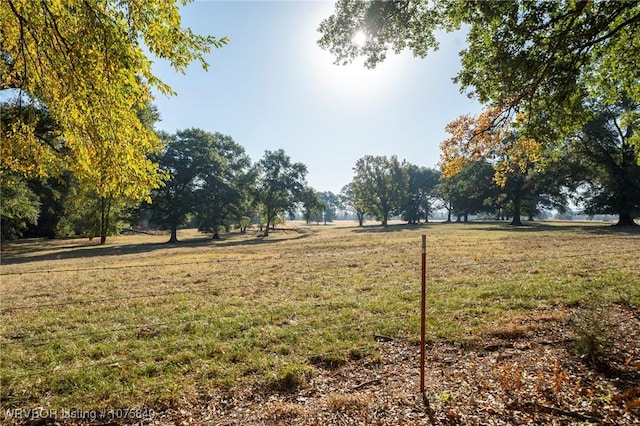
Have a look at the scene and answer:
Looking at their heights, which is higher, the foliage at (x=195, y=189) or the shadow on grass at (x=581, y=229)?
the foliage at (x=195, y=189)

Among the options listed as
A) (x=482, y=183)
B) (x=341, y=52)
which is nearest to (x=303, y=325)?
(x=341, y=52)

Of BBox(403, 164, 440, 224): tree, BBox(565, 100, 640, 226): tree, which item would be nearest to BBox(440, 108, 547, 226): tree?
BBox(565, 100, 640, 226): tree

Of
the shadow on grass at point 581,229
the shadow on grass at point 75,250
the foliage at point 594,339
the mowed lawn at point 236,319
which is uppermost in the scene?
the shadow on grass at point 581,229

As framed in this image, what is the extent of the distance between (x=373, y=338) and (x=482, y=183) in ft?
194

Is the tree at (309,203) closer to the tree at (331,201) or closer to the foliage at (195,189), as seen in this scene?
the foliage at (195,189)

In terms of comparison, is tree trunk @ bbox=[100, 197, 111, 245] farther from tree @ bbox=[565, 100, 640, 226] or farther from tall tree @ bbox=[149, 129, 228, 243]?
tree @ bbox=[565, 100, 640, 226]

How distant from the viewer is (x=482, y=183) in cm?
5728

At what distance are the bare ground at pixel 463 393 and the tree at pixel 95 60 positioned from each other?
387cm

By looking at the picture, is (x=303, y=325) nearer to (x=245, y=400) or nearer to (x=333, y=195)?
(x=245, y=400)

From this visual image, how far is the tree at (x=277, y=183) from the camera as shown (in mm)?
51938

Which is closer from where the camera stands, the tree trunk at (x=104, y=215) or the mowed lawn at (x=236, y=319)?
the mowed lawn at (x=236, y=319)

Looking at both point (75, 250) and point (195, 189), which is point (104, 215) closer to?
point (75, 250)

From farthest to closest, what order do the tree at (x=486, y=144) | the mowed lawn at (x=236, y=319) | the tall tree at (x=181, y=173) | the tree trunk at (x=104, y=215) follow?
the tall tree at (x=181, y=173) < the tree trunk at (x=104, y=215) < the tree at (x=486, y=144) < the mowed lawn at (x=236, y=319)

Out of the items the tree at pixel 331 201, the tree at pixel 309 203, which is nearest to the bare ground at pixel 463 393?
the tree at pixel 309 203
